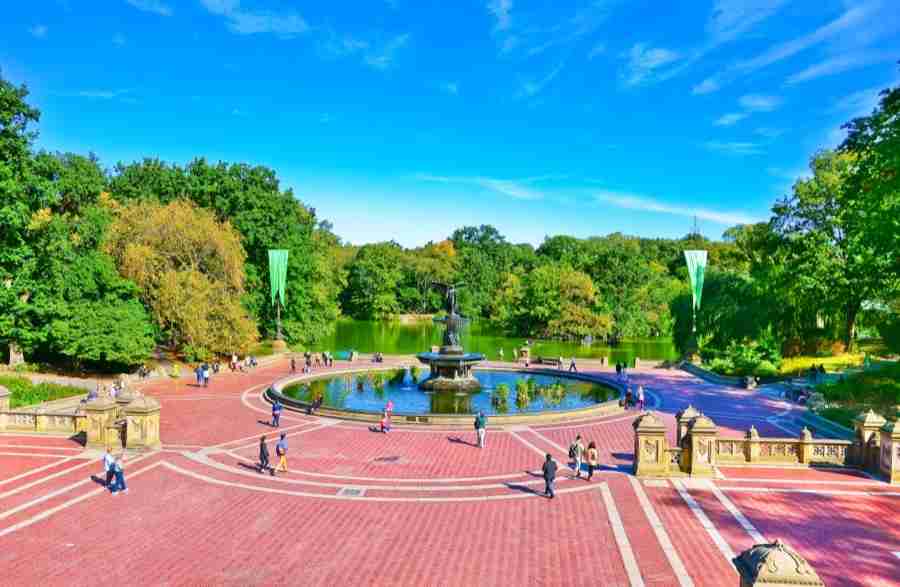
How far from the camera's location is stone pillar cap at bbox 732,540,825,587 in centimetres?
721

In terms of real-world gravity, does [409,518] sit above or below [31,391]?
below

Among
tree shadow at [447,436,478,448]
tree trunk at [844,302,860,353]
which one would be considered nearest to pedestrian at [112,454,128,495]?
tree shadow at [447,436,478,448]

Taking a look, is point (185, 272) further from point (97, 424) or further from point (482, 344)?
point (482, 344)

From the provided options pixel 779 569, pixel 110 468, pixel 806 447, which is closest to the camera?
pixel 779 569

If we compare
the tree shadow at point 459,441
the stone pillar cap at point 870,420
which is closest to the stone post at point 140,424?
the tree shadow at point 459,441

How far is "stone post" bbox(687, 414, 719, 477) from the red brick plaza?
2.06ft

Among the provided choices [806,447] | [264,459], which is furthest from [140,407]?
[806,447]

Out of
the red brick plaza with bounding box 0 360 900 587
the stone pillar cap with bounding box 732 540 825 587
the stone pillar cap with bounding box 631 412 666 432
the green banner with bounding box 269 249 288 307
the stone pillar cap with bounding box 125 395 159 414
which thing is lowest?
the red brick plaza with bounding box 0 360 900 587

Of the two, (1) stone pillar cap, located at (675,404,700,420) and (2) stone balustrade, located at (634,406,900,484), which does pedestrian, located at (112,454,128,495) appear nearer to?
(2) stone balustrade, located at (634,406,900,484)

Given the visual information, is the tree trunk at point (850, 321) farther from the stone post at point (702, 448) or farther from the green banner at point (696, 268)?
the stone post at point (702, 448)

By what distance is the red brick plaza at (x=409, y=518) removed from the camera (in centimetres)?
1209

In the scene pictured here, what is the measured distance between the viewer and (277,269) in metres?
49.0

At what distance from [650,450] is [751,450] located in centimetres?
381

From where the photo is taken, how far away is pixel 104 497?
1647 centimetres
